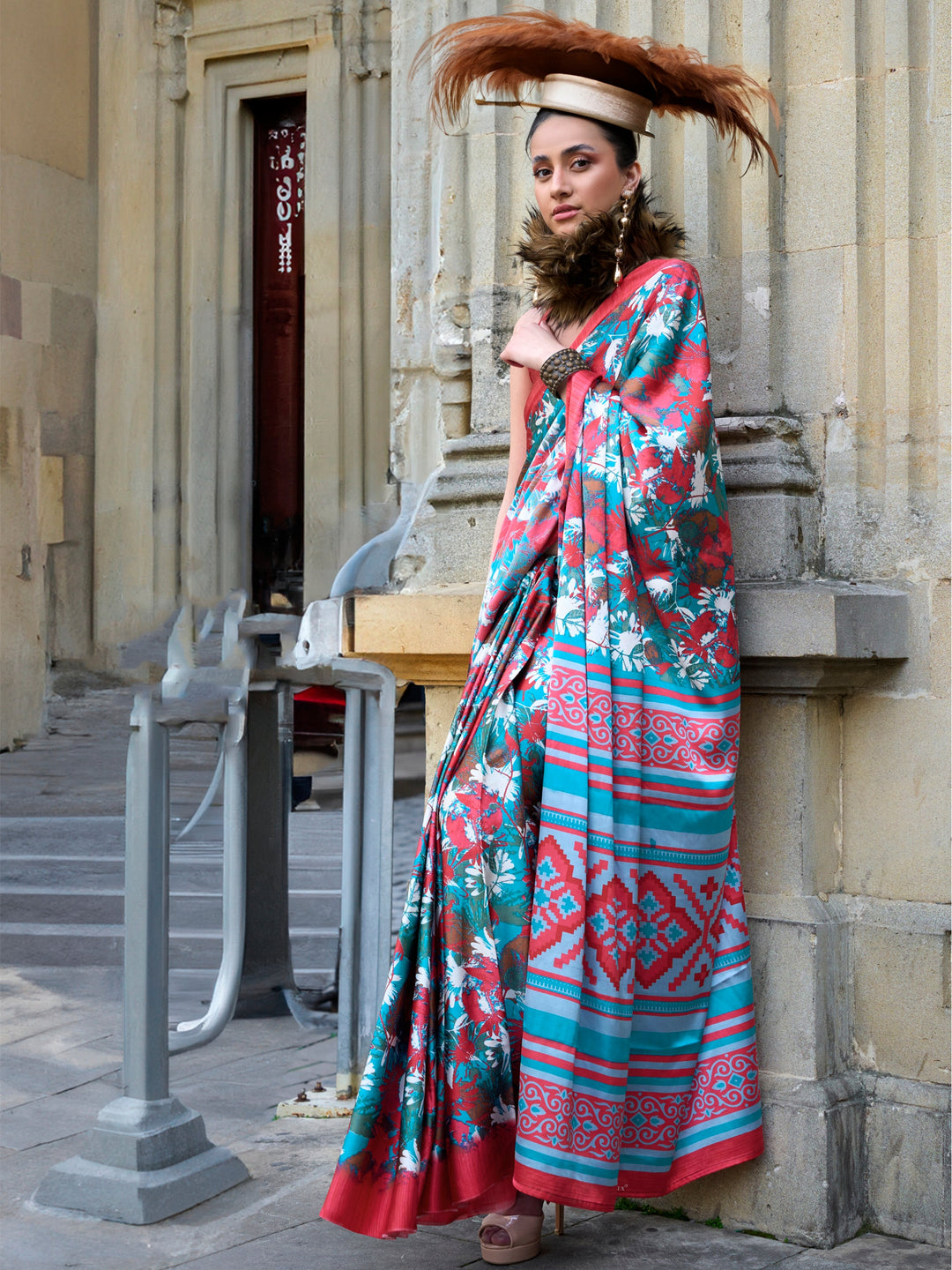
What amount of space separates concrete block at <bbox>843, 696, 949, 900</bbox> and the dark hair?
1036 millimetres

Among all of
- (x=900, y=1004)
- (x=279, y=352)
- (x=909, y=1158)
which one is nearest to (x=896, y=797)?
(x=900, y=1004)

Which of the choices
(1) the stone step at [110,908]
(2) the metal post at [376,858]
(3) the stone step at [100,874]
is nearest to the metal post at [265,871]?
(2) the metal post at [376,858]

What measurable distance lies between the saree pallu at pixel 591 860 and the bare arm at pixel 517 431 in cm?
13

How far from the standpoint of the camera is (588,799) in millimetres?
2381

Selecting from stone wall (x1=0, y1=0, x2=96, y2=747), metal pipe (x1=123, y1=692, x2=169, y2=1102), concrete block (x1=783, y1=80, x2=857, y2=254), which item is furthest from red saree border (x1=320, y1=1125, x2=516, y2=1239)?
stone wall (x1=0, y1=0, x2=96, y2=747)

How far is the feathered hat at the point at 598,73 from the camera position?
2.56 metres

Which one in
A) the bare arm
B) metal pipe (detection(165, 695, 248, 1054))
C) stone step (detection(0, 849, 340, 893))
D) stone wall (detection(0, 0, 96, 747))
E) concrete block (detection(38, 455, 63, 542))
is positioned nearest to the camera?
the bare arm

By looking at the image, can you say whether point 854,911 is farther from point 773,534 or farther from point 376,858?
point 376,858

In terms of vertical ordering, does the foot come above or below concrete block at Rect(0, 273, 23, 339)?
below

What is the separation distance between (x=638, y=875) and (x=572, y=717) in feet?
0.94

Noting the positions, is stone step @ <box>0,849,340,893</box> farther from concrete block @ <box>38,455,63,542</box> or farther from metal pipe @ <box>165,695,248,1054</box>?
metal pipe @ <box>165,695,248,1054</box>

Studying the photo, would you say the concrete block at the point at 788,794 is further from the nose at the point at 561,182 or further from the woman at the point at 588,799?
the nose at the point at 561,182

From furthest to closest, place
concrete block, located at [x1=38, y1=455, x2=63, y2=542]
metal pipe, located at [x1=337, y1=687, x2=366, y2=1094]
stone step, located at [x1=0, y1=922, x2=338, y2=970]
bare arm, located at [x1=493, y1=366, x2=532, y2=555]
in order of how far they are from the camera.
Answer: concrete block, located at [x1=38, y1=455, x2=63, y2=542]
stone step, located at [x1=0, y1=922, x2=338, y2=970]
metal pipe, located at [x1=337, y1=687, x2=366, y2=1094]
bare arm, located at [x1=493, y1=366, x2=532, y2=555]

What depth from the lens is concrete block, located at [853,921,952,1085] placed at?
2.62 m
